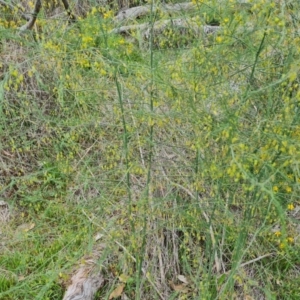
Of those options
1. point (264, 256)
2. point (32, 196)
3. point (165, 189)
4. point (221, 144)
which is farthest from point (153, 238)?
point (32, 196)

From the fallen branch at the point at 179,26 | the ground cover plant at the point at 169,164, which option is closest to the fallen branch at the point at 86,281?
the ground cover plant at the point at 169,164

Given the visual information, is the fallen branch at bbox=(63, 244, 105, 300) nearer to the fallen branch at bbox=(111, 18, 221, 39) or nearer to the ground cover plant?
the ground cover plant

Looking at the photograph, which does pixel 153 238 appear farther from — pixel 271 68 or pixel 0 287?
pixel 271 68

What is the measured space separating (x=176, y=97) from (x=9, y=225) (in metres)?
1.68

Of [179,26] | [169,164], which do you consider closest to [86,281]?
[169,164]

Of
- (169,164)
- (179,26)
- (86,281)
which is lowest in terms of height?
(86,281)

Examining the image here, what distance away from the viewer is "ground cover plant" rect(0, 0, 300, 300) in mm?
1738

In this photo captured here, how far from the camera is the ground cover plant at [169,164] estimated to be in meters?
1.74

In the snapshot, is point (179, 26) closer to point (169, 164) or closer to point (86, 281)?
point (169, 164)

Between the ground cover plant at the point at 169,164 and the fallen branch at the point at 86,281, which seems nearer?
the ground cover plant at the point at 169,164

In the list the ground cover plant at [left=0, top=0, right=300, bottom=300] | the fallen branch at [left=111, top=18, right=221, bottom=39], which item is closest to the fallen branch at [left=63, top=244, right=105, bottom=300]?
the ground cover plant at [left=0, top=0, right=300, bottom=300]

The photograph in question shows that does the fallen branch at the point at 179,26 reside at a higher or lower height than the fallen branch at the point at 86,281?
higher

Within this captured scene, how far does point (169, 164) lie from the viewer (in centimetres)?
254

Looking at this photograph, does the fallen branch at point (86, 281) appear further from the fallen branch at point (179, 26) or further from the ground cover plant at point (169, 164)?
the fallen branch at point (179, 26)
